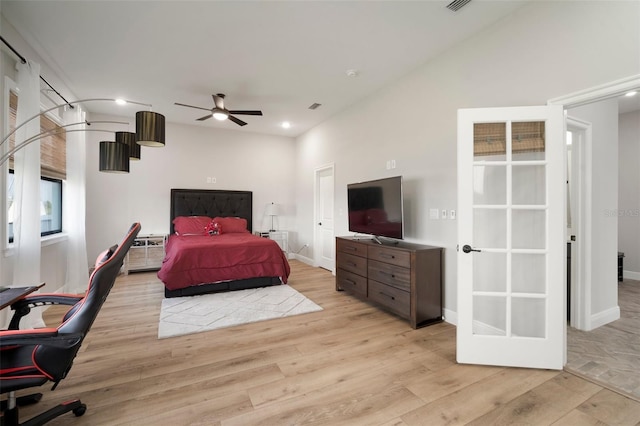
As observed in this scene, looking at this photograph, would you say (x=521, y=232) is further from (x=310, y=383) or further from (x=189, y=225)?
(x=189, y=225)

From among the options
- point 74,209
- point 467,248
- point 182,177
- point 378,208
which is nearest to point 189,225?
point 182,177

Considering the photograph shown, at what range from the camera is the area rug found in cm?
302

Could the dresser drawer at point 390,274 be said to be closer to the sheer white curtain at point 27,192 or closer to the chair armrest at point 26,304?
the chair armrest at point 26,304

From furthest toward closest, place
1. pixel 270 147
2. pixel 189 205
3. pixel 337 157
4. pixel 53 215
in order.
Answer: pixel 270 147 → pixel 189 205 → pixel 337 157 → pixel 53 215

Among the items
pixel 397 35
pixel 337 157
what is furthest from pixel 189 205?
pixel 397 35

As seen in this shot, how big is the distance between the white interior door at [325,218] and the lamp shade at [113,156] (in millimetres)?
3428

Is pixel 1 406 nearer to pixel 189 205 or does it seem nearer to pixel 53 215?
pixel 53 215

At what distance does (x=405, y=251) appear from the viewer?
301cm

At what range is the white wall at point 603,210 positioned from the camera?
2.94m

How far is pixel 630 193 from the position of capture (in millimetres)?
4961

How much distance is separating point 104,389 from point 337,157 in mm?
4392

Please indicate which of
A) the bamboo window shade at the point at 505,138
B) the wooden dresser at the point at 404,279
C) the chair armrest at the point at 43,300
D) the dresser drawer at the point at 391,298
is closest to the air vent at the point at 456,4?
the bamboo window shade at the point at 505,138

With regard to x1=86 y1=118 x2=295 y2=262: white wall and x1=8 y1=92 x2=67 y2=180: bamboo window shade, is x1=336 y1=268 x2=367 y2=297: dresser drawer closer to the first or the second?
x1=86 y1=118 x2=295 y2=262: white wall

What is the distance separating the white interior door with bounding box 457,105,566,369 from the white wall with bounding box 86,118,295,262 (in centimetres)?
500
